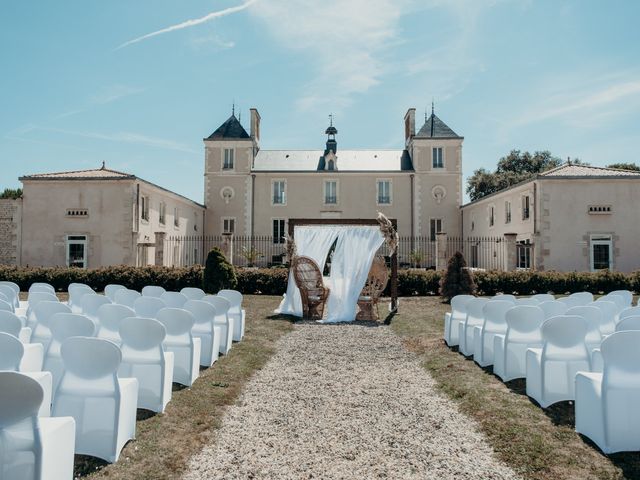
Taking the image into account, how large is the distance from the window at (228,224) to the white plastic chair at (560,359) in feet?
91.1

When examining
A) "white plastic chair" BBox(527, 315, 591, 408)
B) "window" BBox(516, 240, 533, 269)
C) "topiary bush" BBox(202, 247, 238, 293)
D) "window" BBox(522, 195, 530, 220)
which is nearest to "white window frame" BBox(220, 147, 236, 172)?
"window" BBox(522, 195, 530, 220)

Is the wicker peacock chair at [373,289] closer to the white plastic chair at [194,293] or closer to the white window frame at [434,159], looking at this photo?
the white plastic chair at [194,293]

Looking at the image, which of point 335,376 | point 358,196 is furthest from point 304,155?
point 335,376

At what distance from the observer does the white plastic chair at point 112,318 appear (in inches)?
197

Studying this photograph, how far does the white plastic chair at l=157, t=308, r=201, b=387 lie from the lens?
16.8 ft

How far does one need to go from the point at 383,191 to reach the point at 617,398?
28.5 m

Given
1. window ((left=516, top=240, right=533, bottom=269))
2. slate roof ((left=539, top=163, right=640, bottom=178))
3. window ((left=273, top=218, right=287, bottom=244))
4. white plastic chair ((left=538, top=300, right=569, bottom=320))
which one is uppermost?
slate roof ((left=539, top=163, right=640, bottom=178))

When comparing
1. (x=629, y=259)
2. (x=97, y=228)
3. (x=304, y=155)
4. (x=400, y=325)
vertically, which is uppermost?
(x=304, y=155)

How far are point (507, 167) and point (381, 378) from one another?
41.9 meters

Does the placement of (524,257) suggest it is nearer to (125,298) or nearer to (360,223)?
(360,223)

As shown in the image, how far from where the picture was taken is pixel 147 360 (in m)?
4.34

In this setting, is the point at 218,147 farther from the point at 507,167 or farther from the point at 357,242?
the point at 507,167

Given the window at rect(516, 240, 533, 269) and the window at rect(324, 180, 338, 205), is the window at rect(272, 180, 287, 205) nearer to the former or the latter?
the window at rect(324, 180, 338, 205)

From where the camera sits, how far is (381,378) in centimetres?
583
